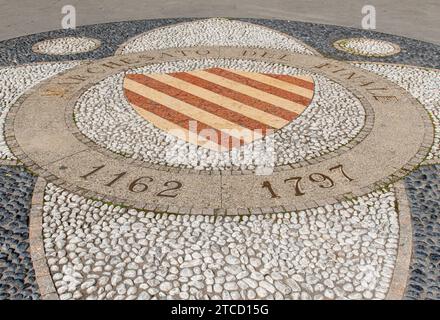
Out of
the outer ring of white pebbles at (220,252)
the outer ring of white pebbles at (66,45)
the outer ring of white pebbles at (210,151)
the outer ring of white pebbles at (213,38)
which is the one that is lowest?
the outer ring of white pebbles at (220,252)

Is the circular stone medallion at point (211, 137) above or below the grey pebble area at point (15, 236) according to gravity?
above

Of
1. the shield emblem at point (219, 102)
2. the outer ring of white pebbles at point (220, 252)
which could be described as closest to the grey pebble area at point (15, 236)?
the outer ring of white pebbles at point (220, 252)

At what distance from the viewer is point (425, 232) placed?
18.2ft

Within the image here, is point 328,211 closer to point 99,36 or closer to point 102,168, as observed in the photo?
point 102,168

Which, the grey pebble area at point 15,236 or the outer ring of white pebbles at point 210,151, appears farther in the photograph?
the outer ring of white pebbles at point 210,151

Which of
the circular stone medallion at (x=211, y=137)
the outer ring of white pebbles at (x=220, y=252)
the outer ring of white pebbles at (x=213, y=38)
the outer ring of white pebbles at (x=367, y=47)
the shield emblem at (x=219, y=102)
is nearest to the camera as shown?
the outer ring of white pebbles at (x=220, y=252)

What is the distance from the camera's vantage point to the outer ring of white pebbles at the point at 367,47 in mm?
11453

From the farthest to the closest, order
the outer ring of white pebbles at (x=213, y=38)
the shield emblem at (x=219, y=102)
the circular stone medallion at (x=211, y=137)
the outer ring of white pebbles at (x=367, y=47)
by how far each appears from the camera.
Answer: the outer ring of white pebbles at (x=213, y=38) < the outer ring of white pebbles at (x=367, y=47) < the shield emblem at (x=219, y=102) < the circular stone medallion at (x=211, y=137)

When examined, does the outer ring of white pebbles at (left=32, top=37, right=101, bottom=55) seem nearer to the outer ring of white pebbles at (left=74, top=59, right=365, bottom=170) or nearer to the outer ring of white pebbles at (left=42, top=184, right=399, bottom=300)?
the outer ring of white pebbles at (left=74, top=59, right=365, bottom=170)

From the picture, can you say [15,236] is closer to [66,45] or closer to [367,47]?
[66,45]

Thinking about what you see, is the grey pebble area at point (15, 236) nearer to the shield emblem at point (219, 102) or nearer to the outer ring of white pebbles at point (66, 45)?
the shield emblem at point (219, 102)

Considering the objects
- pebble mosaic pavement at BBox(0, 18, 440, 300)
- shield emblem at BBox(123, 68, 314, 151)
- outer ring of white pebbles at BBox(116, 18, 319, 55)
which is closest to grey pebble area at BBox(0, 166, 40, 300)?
pebble mosaic pavement at BBox(0, 18, 440, 300)

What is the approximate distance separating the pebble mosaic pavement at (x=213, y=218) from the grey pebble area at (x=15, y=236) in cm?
2

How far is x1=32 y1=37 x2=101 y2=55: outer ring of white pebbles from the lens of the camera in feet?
38.2
